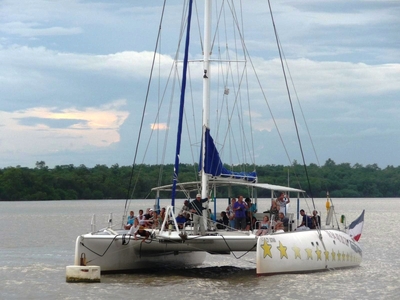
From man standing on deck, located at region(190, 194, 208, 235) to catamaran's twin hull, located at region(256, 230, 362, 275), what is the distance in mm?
1740

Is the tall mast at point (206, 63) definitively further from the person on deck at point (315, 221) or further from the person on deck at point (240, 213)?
the person on deck at point (315, 221)

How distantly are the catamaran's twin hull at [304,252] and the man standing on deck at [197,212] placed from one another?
1.74 meters

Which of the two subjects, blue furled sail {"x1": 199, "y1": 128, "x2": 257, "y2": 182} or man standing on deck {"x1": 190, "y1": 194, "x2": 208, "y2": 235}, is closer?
man standing on deck {"x1": 190, "y1": 194, "x2": 208, "y2": 235}

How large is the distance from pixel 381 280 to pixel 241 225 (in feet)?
14.9

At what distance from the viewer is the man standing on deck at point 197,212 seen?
2206 centimetres

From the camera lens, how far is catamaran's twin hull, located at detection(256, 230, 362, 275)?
70.3 ft

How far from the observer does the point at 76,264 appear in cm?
2256

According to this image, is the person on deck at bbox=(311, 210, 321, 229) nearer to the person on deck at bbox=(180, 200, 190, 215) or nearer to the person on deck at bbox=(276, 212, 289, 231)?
the person on deck at bbox=(276, 212, 289, 231)

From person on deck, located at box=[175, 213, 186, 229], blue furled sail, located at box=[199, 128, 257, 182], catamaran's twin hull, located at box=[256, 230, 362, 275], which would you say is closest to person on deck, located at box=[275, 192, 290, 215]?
catamaran's twin hull, located at box=[256, 230, 362, 275]

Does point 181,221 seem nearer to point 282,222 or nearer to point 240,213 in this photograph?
point 240,213

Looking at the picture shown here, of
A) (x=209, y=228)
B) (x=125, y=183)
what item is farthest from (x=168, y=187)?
(x=125, y=183)

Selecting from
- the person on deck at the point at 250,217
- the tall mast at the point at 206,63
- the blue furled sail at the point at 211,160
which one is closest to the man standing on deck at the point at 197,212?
the blue furled sail at the point at 211,160

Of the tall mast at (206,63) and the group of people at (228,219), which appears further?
the tall mast at (206,63)

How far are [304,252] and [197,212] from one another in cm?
302
